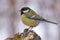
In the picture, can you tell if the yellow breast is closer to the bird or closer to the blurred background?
the bird

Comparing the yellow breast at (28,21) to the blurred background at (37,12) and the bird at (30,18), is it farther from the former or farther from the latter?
the blurred background at (37,12)

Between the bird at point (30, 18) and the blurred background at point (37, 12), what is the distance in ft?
2.27

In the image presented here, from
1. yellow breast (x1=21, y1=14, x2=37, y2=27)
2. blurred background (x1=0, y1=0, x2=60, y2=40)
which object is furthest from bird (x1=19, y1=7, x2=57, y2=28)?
blurred background (x1=0, y1=0, x2=60, y2=40)

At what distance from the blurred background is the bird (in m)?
0.69

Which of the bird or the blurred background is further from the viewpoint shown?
the blurred background

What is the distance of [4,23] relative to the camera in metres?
2.60

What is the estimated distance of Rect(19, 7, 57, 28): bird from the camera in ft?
5.39

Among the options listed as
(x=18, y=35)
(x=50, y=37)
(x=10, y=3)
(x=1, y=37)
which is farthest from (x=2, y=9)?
(x=18, y=35)

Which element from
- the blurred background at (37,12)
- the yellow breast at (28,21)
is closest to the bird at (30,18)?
the yellow breast at (28,21)

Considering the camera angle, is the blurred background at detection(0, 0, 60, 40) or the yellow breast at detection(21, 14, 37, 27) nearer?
the yellow breast at detection(21, 14, 37, 27)

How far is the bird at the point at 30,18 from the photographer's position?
1.64 m

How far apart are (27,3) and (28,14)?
0.89 meters

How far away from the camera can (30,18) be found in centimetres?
171

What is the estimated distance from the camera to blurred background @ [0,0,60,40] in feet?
8.08
